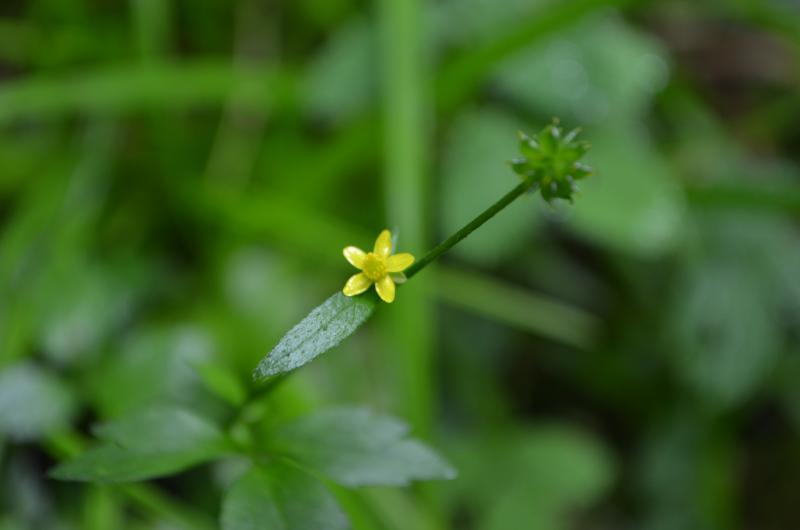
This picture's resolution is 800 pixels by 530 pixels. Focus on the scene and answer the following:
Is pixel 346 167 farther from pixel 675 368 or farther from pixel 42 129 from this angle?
pixel 675 368

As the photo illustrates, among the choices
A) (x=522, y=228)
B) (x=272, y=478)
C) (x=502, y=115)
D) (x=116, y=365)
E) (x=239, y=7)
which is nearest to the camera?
(x=272, y=478)

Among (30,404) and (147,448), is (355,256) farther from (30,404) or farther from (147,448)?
(30,404)

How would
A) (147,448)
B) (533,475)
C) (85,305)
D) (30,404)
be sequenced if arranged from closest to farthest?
(147,448) → (30,404) → (85,305) → (533,475)

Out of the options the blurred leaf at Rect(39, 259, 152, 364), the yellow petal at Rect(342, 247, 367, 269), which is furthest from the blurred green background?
the yellow petal at Rect(342, 247, 367, 269)

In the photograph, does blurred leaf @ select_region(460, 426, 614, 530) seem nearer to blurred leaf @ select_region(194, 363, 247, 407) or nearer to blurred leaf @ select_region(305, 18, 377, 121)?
blurred leaf @ select_region(305, 18, 377, 121)

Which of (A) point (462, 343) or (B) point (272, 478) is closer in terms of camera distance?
(B) point (272, 478)

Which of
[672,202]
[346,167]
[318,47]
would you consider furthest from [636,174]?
[318,47]

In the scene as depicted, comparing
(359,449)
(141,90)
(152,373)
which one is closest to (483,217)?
(359,449)
